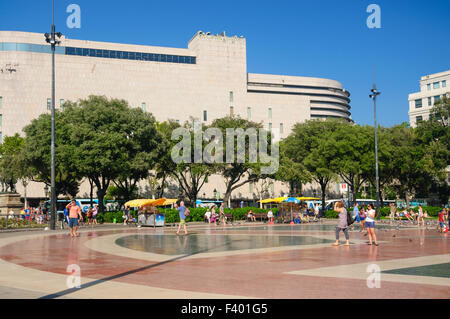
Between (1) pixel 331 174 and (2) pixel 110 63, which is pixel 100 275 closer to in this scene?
(1) pixel 331 174

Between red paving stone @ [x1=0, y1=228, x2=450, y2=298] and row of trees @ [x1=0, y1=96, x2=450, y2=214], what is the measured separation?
27.1 meters

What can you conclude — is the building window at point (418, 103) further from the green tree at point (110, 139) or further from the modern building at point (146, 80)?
the green tree at point (110, 139)

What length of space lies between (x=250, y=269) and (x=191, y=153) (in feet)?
136

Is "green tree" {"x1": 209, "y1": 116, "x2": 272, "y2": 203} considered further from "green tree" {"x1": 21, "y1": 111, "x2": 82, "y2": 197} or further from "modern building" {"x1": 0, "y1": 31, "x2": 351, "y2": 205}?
"modern building" {"x1": 0, "y1": 31, "x2": 351, "y2": 205}

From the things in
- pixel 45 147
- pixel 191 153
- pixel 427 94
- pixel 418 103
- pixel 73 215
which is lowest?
pixel 73 215

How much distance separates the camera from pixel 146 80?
9150 cm

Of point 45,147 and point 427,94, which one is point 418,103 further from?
point 45,147

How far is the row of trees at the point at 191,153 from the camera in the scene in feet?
147

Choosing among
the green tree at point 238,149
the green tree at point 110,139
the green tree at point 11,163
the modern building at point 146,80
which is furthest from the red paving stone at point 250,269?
the modern building at point 146,80

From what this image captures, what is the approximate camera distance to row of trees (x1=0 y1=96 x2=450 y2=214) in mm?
44875

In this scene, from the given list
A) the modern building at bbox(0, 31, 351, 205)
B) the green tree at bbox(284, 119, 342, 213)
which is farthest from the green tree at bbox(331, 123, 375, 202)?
the modern building at bbox(0, 31, 351, 205)

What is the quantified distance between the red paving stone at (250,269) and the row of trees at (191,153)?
27077 mm

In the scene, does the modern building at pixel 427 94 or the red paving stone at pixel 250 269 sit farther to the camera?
the modern building at pixel 427 94

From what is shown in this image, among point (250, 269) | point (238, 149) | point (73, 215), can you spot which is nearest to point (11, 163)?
point (238, 149)
